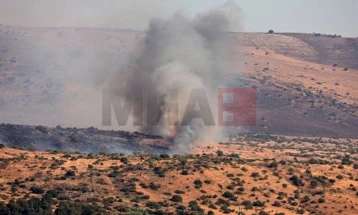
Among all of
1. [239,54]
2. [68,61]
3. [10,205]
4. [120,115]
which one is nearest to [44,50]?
[68,61]

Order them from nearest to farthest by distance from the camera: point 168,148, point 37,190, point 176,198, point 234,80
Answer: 1. point 37,190
2. point 176,198
3. point 168,148
4. point 234,80

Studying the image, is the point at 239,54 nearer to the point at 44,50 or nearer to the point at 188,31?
the point at 44,50

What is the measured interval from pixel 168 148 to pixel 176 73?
43.9ft

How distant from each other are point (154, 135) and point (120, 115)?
67.7 ft

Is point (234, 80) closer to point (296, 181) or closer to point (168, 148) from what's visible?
point (168, 148)

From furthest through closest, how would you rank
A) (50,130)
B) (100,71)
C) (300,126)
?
1. (100,71)
2. (300,126)
3. (50,130)

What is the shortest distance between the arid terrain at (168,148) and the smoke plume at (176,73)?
2829mm

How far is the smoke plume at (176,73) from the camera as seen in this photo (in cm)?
9575

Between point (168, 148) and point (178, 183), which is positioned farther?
point (168, 148)

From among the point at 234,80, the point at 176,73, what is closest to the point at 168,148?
the point at 176,73

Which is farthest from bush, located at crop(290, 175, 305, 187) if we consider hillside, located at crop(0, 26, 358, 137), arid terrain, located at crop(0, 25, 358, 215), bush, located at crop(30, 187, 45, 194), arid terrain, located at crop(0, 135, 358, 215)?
hillside, located at crop(0, 26, 358, 137)

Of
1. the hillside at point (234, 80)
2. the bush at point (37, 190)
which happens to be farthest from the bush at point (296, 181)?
the hillside at point (234, 80)

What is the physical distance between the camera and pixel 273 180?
73125 millimetres

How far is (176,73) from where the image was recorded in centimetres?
10006
